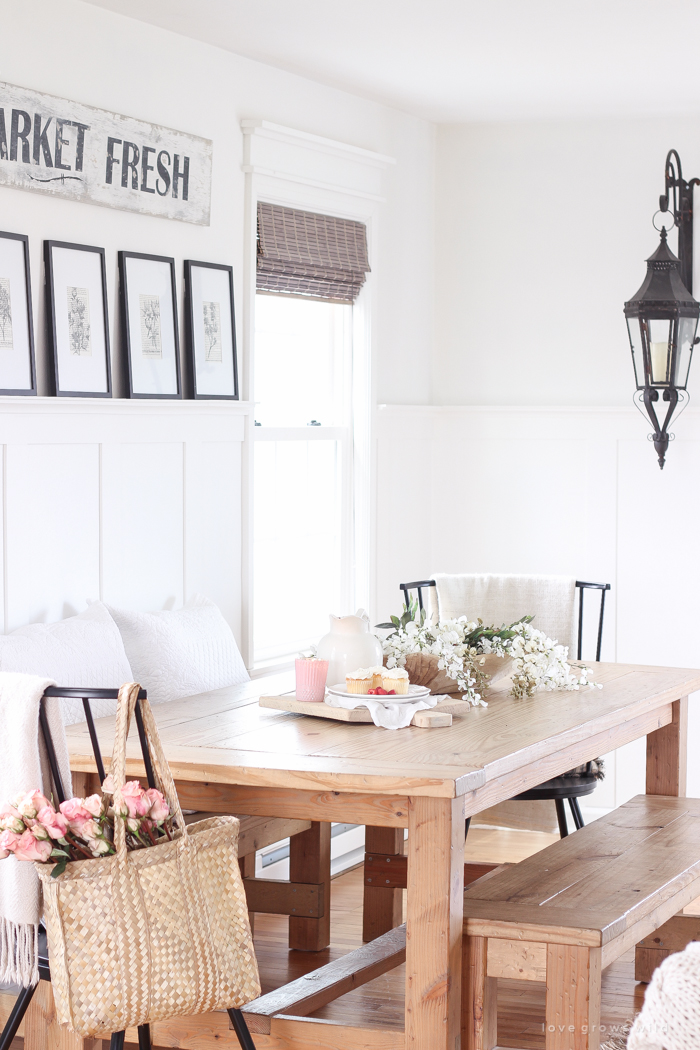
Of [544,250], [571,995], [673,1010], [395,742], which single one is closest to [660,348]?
[544,250]

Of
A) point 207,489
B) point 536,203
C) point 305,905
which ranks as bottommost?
point 305,905

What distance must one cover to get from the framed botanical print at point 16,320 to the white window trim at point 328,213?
100cm

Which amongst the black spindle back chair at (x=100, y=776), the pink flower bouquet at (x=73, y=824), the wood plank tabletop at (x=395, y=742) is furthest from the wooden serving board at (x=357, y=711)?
the pink flower bouquet at (x=73, y=824)

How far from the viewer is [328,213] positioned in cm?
456

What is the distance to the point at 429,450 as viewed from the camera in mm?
5328

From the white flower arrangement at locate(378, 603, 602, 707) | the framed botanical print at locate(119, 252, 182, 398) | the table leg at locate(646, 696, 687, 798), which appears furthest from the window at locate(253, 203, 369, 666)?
the table leg at locate(646, 696, 687, 798)

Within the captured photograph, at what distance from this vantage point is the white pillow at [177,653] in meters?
3.37

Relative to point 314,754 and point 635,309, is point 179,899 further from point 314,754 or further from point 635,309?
point 635,309

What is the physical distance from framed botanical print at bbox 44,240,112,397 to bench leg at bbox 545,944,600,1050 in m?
1.91

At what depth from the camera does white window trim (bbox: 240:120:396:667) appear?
4207 mm

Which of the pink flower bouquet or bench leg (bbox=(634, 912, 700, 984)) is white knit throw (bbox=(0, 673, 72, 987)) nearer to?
the pink flower bouquet

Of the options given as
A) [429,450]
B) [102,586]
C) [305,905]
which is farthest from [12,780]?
[429,450]

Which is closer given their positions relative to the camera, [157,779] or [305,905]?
[157,779]

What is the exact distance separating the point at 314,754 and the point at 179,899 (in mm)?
466
